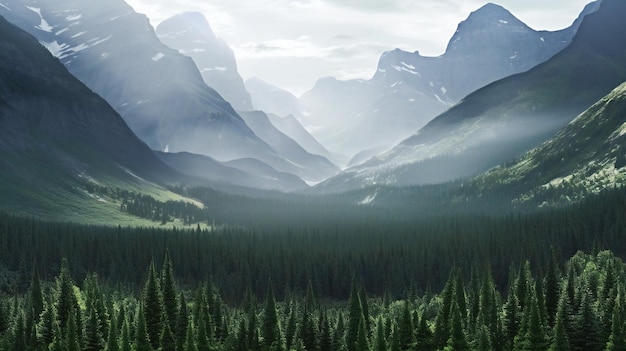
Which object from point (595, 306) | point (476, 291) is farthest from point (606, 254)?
point (595, 306)

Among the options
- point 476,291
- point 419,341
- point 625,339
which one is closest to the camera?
point 625,339

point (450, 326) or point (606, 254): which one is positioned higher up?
point (606, 254)

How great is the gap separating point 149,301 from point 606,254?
339 feet

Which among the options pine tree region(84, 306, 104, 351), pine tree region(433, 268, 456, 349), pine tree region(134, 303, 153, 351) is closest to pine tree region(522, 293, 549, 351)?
pine tree region(433, 268, 456, 349)

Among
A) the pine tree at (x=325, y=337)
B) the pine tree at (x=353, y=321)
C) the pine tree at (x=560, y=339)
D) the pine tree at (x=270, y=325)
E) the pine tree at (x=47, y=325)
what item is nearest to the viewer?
the pine tree at (x=560, y=339)

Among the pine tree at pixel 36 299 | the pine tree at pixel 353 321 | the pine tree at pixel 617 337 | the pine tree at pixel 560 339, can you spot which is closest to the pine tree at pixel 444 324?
the pine tree at pixel 353 321

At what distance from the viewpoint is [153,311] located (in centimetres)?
11219

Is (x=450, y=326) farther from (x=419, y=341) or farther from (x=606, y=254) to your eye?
(x=606, y=254)

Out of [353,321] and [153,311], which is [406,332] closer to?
[353,321]

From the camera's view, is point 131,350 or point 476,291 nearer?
point 131,350

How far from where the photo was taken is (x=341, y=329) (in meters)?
123

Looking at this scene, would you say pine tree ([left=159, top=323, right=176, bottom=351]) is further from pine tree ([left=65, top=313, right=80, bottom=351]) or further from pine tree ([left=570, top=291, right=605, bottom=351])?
pine tree ([left=570, top=291, right=605, bottom=351])

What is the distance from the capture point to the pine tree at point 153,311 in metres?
111

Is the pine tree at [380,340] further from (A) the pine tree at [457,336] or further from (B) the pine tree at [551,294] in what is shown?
(B) the pine tree at [551,294]
